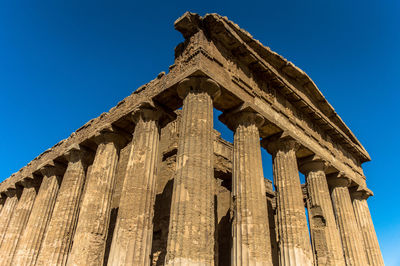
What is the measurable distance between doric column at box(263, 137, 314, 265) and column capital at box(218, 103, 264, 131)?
1.94 metres

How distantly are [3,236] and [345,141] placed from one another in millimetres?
19730

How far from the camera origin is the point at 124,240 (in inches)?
360

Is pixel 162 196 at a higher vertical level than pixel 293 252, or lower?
higher

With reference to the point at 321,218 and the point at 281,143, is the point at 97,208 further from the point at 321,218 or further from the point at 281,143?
the point at 321,218

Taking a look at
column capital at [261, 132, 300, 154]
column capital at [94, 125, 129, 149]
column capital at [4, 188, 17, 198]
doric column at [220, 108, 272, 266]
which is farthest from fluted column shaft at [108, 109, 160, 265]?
column capital at [4, 188, 17, 198]

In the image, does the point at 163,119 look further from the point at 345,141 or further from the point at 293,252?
the point at 345,141

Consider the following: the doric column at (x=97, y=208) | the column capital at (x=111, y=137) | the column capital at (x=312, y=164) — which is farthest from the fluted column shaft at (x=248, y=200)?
the column capital at (x=111, y=137)

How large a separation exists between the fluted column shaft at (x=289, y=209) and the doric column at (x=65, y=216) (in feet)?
27.1

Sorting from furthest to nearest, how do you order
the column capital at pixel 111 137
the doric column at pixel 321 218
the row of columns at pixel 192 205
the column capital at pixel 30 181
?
the column capital at pixel 30 181 < the column capital at pixel 111 137 < the doric column at pixel 321 218 < the row of columns at pixel 192 205

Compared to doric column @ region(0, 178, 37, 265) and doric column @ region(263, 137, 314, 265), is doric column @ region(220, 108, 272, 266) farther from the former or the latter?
doric column @ region(0, 178, 37, 265)

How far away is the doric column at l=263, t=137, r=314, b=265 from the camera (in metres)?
11.0

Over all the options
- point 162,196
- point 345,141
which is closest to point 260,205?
point 162,196

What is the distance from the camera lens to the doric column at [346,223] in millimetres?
14698

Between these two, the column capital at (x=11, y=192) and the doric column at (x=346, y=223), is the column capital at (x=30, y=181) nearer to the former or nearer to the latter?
the column capital at (x=11, y=192)
